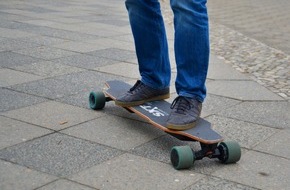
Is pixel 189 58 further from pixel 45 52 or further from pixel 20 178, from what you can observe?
pixel 45 52

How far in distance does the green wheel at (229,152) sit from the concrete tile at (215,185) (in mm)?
195

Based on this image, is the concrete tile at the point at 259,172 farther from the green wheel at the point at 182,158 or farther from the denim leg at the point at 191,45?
the denim leg at the point at 191,45

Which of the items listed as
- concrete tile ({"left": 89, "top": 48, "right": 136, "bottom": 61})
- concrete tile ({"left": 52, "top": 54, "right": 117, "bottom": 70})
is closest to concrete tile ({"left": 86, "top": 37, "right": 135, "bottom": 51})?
concrete tile ({"left": 89, "top": 48, "right": 136, "bottom": 61})

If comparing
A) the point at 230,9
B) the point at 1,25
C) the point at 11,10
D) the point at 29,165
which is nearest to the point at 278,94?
the point at 29,165

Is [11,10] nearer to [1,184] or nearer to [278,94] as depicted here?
[278,94]

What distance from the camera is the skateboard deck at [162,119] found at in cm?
304

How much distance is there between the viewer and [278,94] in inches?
189

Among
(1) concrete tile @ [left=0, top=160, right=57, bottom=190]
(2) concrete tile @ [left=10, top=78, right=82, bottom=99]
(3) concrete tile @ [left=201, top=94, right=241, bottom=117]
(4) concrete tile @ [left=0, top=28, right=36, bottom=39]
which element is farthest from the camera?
(4) concrete tile @ [left=0, top=28, right=36, bottom=39]

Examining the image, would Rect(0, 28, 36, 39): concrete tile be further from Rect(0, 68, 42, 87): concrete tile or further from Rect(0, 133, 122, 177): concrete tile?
Rect(0, 133, 122, 177): concrete tile

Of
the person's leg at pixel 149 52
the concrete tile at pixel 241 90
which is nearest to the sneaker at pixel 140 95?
the person's leg at pixel 149 52

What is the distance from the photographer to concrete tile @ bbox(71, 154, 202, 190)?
276cm

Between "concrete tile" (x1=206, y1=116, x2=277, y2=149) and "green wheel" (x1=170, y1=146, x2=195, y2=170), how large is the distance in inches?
22.6

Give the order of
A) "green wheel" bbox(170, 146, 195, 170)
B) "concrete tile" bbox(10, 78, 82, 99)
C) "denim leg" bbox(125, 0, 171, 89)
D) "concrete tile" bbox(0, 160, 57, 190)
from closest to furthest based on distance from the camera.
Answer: "concrete tile" bbox(0, 160, 57, 190) < "green wheel" bbox(170, 146, 195, 170) < "denim leg" bbox(125, 0, 171, 89) < "concrete tile" bbox(10, 78, 82, 99)

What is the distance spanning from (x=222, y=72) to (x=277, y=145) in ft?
7.34
